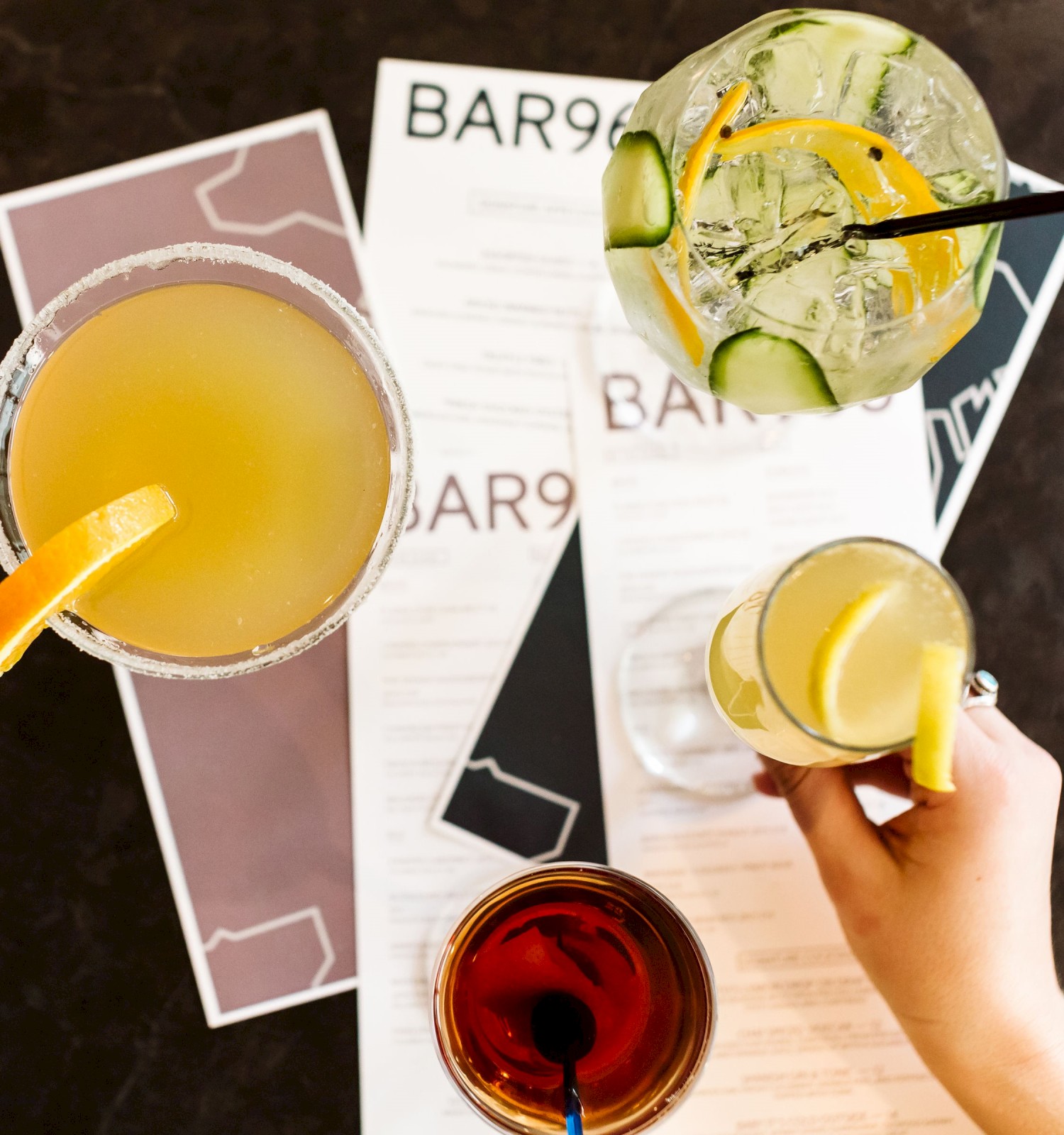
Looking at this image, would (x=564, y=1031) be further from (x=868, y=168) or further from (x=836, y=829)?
(x=868, y=168)

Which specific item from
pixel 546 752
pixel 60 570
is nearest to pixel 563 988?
pixel 546 752

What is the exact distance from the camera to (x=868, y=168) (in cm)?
74

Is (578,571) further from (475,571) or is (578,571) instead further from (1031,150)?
(1031,150)

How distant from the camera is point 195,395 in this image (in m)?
0.78

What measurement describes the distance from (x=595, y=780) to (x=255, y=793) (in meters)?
0.37

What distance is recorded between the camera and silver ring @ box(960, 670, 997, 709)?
97 cm

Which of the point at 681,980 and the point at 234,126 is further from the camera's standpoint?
the point at 234,126

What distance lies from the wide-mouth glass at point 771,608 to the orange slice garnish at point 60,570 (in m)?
0.50

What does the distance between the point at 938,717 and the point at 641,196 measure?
17.6 inches

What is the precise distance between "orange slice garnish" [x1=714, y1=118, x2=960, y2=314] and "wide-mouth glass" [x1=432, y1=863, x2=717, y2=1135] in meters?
0.58

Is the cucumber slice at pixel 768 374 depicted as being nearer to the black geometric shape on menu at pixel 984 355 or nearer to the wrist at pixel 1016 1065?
the black geometric shape on menu at pixel 984 355

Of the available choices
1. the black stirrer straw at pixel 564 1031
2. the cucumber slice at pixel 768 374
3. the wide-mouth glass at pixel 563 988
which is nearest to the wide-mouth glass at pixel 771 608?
the cucumber slice at pixel 768 374

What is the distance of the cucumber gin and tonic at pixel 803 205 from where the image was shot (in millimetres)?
676

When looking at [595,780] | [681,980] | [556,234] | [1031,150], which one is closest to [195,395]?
[556,234]
